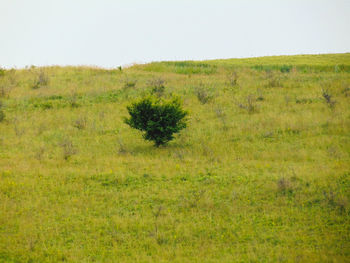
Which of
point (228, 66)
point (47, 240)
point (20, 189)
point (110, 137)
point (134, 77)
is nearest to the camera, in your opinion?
point (47, 240)

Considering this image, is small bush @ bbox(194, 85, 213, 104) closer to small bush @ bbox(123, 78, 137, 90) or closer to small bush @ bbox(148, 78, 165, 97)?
small bush @ bbox(148, 78, 165, 97)

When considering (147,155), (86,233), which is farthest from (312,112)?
(86,233)

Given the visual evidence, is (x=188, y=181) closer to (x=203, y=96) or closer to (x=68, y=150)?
(x=68, y=150)

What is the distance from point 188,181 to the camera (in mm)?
11289

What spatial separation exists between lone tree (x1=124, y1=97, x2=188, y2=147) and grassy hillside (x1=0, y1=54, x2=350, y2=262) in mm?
798

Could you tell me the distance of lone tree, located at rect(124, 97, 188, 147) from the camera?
15.5 m

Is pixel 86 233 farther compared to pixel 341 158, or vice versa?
pixel 341 158

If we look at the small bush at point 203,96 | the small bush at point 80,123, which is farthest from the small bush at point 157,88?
the small bush at point 80,123

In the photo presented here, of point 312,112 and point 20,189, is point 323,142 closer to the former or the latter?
point 312,112

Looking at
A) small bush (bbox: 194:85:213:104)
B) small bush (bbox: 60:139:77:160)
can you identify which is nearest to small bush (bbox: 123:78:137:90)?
small bush (bbox: 194:85:213:104)

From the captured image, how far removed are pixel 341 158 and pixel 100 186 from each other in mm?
7993

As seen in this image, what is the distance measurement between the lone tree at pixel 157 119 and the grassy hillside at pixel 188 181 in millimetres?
798

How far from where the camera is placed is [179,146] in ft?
51.0

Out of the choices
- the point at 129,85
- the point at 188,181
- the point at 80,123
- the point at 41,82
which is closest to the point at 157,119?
the point at 188,181
